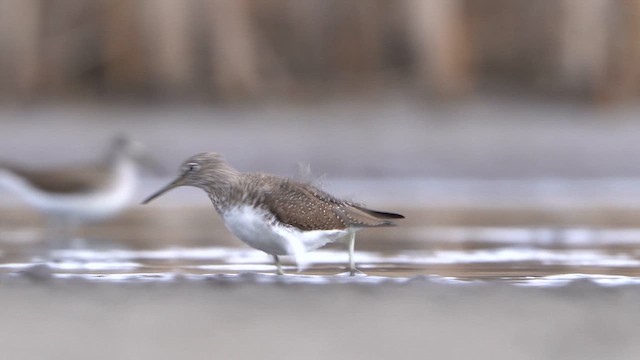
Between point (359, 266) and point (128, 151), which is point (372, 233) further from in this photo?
point (128, 151)

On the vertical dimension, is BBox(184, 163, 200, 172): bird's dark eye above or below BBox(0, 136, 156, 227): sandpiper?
below

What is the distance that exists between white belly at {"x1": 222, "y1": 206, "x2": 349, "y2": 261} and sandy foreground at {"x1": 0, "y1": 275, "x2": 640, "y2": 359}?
99cm

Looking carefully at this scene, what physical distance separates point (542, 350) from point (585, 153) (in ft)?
24.6

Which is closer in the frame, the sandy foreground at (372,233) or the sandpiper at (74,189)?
the sandy foreground at (372,233)

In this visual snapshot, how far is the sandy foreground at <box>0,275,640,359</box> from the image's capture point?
434 cm

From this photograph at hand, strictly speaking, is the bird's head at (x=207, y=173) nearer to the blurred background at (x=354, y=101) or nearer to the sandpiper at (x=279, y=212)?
the sandpiper at (x=279, y=212)

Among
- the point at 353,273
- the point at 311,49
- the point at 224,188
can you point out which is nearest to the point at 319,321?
the point at 353,273

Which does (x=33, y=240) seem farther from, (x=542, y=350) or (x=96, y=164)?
(x=542, y=350)

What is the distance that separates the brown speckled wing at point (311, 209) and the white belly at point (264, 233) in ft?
0.12

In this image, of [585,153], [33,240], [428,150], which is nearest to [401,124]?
[428,150]

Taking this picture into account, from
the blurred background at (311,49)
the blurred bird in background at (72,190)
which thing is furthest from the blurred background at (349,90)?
the blurred bird in background at (72,190)

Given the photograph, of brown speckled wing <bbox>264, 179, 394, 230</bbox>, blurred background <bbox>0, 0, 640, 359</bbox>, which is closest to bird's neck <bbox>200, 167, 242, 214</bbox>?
brown speckled wing <bbox>264, 179, 394, 230</bbox>

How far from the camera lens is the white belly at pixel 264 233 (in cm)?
563

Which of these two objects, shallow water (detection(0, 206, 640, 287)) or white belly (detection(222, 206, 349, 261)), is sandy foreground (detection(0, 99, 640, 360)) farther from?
white belly (detection(222, 206, 349, 261))
